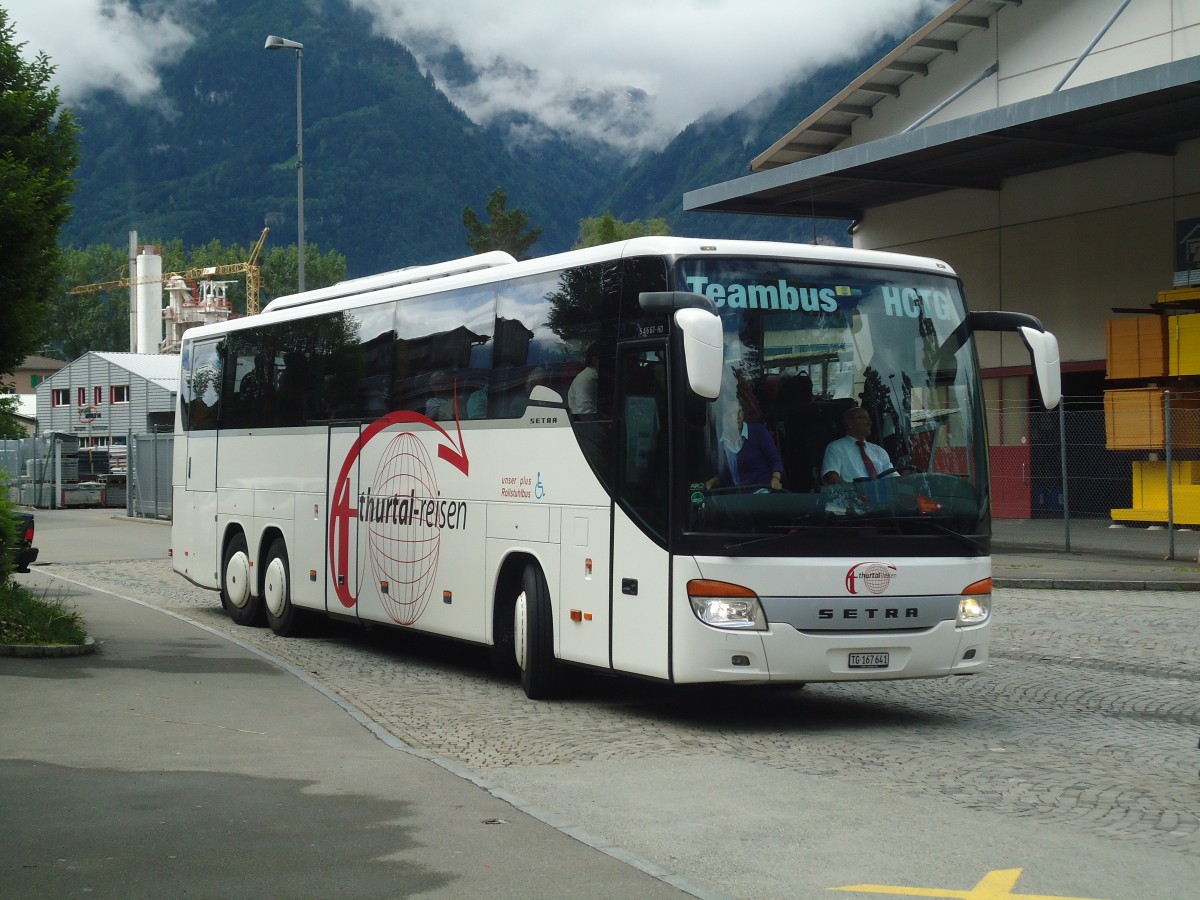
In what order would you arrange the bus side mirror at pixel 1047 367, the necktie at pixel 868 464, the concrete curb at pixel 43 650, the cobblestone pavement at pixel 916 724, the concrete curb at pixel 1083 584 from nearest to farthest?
the cobblestone pavement at pixel 916 724 → the necktie at pixel 868 464 → the bus side mirror at pixel 1047 367 → the concrete curb at pixel 43 650 → the concrete curb at pixel 1083 584

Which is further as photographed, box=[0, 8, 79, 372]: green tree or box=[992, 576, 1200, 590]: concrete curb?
box=[992, 576, 1200, 590]: concrete curb

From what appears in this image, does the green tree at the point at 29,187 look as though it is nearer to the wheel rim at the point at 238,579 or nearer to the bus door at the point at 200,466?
the wheel rim at the point at 238,579

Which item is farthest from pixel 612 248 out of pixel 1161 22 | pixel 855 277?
pixel 1161 22

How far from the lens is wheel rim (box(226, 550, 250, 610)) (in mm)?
17062

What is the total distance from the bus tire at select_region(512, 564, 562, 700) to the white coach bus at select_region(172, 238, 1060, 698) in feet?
0.07

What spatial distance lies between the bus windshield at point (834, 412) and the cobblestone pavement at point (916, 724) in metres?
1.31

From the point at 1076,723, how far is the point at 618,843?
458 centimetres

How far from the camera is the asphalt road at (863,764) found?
21.1 ft

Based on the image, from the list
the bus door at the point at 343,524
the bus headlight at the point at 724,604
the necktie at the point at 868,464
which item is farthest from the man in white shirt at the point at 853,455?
A: the bus door at the point at 343,524

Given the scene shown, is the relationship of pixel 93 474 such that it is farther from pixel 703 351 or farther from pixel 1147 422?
pixel 703 351

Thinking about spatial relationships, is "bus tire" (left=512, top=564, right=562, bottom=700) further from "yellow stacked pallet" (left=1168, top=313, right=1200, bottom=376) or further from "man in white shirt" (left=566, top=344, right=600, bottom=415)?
"yellow stacked pallet" (left=1168, top=313, right=1200, bottom=376)

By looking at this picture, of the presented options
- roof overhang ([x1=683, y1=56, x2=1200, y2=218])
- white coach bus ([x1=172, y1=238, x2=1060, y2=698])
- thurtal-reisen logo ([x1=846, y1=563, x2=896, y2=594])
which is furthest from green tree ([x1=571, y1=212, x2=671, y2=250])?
thurtal-reisen logo ([x1=846, y1=563, x2=896, y2=594])

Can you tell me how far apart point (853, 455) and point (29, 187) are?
666 cm

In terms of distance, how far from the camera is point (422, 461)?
13180 millimetres
